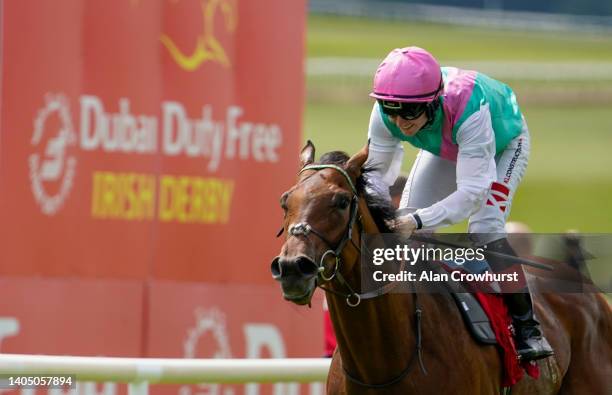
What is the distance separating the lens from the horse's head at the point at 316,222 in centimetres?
352

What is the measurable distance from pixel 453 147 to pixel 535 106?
26973 millimetres

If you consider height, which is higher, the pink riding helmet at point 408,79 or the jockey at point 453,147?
the pink riding helmet at point 408,79

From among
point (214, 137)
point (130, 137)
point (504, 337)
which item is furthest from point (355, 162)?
point (214, 137)

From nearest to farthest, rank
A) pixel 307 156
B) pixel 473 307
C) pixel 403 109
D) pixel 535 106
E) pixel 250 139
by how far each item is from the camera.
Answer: pixel 307 156 < pixel 403 109 < pixel 473 307 < pixel 250 139 < pixel 535 106

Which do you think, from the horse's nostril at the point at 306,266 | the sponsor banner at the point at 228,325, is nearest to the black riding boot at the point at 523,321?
the horse's nostril at the point at 306,266

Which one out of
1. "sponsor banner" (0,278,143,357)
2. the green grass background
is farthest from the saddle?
the green grass background

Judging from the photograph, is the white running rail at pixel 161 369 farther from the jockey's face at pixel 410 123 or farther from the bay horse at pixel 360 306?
the jockey's face at pixel 410 123

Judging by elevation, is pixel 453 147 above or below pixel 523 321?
above

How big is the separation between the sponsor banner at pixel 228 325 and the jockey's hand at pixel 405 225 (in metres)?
2.10

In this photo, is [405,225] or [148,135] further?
[148,135]

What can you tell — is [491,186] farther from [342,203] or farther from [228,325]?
[228,325]

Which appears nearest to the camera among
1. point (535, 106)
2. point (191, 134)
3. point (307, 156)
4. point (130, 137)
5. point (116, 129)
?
point (307, 156)

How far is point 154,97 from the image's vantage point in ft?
21.2

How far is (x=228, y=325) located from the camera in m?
6.94
